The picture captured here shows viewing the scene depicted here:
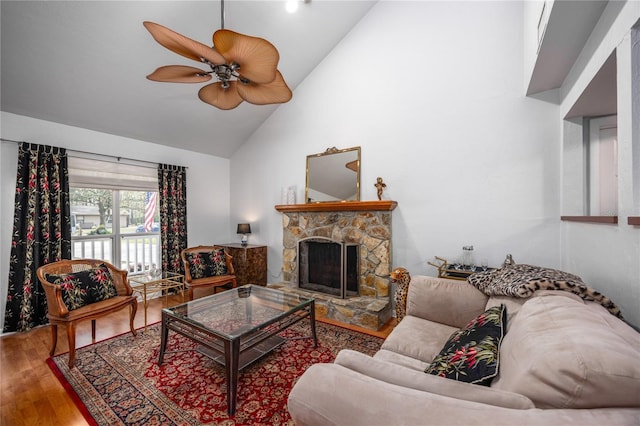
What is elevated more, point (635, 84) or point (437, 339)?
point (635, 84)

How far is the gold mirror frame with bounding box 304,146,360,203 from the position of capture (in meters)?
3.47

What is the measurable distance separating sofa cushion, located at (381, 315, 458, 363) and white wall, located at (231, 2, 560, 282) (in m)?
1.19

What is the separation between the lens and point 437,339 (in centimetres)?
168

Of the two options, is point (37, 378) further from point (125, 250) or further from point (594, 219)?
point (594, 219)

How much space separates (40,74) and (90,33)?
0.72 m

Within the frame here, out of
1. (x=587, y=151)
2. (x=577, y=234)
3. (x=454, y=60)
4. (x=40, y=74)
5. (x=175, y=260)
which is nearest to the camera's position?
(x=577, y=234)

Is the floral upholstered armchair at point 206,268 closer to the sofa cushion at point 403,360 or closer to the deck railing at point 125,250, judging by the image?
the deck railing at point 125,250

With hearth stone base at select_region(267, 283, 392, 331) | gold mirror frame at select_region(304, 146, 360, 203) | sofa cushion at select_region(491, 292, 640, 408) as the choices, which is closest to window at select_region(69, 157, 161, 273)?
gold mirror frame at select_region(304, 146, 360, 203)

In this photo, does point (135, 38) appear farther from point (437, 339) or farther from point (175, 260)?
point (437, 339)

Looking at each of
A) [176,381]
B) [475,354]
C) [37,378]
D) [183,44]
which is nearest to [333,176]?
[183,44]

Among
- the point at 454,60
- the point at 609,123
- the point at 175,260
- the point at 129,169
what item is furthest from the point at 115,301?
the point at 609,123

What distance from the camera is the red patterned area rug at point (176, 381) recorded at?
162 centimetres

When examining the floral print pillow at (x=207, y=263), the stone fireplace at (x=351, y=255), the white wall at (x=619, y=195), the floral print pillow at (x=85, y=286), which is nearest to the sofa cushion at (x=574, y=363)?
the white wall at (x=619, y=195)

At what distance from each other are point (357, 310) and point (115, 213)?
359cm
